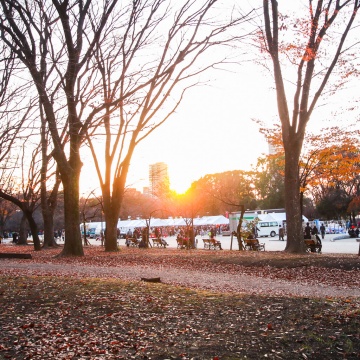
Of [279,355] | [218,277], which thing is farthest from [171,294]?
[218,277]

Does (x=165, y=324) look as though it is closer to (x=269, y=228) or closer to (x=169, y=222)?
(x=269, y=228)

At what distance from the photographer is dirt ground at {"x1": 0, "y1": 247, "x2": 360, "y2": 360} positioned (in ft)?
15.4

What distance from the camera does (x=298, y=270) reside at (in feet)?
42.9

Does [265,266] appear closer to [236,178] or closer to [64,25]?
[64,25]

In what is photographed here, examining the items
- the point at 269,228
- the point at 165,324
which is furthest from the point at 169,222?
the point at 165,324

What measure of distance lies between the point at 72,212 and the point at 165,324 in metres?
12.9

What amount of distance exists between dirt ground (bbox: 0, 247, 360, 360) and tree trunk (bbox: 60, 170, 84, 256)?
9475 millimetres

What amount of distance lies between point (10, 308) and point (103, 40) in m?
10.5

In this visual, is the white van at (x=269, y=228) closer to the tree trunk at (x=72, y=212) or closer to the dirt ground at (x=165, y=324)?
the tree trunk at (x=72, y=212)

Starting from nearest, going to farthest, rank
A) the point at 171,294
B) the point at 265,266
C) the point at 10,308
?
the point at 10,308 → the point at 171,294 → the point at 265,266

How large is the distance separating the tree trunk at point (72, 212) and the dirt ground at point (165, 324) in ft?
31.1

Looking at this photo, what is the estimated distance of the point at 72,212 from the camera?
1800 centimetres

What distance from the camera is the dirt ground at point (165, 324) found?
4.71 metres

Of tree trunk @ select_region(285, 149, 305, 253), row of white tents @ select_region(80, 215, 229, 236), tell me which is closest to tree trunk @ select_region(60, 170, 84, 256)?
tree trunk @ select_region(285, 149, 305, 253)
